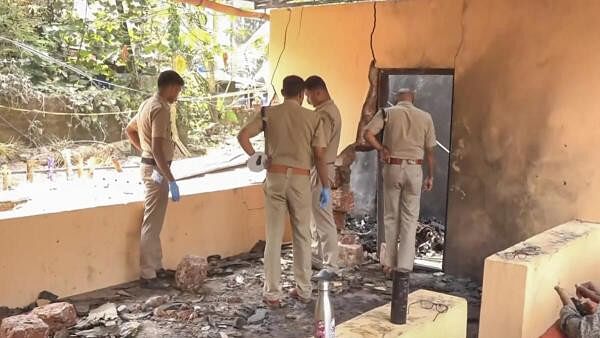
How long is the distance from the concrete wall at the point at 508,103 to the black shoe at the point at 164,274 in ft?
9.10

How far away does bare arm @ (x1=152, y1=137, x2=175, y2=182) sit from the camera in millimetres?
4902

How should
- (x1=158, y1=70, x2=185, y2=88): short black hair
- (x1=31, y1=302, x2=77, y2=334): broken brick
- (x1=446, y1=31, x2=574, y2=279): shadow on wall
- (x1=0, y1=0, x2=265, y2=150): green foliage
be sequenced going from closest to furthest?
(x1=31, y1=302, x2=77, y2=334): broken brick < (x1=158, y1=70, x2=185, y2=88): short black hair < (x1=446, y1=31, x2=574, y2=279): shadow on wall < (x1=0, y1=0, x2=265, y2=150): green foliage

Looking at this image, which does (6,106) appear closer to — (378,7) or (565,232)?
(378,7)

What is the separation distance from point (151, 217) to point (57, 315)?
4.09 ft

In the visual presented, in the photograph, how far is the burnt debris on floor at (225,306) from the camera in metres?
4.33

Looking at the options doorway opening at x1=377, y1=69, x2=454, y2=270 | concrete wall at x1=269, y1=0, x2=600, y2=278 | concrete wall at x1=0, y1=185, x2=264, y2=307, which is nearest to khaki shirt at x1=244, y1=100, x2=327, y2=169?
concrete wall at x1=0, y1=185, x2=264, y2=307

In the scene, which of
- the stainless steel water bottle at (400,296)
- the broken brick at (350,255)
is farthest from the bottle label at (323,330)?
the broken brick at (350,255)

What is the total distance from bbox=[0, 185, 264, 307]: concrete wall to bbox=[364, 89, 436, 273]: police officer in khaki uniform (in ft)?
5.17

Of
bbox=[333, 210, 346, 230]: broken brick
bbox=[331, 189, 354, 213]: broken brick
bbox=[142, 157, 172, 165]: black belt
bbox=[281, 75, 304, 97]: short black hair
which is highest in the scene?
bbox=[281, 75, 304, 97]: short black hair

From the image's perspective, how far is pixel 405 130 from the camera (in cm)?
539

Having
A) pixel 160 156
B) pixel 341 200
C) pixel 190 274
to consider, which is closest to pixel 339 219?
pixel 341 200

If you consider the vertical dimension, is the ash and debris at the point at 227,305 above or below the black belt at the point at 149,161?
below

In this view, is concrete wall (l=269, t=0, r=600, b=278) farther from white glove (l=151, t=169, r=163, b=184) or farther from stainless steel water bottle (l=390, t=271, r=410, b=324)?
stainless steel water bottle (l=390, t=271, r=410, b=324)

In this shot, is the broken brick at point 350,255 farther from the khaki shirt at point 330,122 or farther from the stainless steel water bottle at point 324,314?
the stainless steel water bottle at point 324,314
